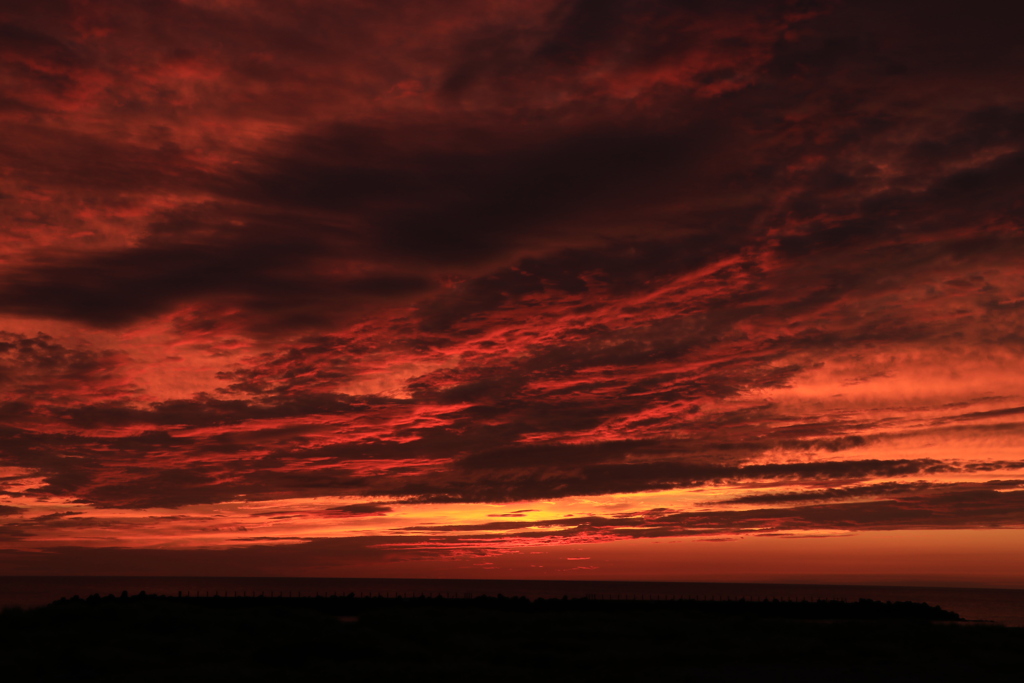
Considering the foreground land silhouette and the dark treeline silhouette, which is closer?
the foreground land silhouette

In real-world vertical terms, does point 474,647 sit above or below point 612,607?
above

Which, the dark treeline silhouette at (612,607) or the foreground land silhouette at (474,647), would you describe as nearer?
the foreground land silhouette at (474,647)

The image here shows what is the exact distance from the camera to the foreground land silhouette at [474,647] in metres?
43.8

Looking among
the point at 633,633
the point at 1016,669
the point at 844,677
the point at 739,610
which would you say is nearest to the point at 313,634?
the point at 633,633

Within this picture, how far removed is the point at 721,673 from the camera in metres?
46.4

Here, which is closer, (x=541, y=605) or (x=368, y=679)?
(x=368, y=679)

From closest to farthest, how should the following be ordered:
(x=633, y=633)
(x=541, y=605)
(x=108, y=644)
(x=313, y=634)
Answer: (x=108, y=644) → (x=313, y=634) → (x=633, y=633) → (x=541, y=605)

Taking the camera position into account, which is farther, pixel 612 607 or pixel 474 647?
pixel 612 607

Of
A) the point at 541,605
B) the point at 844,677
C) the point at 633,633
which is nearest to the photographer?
the point at 844,677

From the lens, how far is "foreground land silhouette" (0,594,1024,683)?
1725 inches

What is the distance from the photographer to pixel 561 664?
48062mm

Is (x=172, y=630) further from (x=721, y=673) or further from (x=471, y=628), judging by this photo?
(x=721, y=673)

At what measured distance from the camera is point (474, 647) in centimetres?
5431

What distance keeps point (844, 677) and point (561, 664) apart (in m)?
16.6
